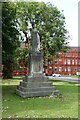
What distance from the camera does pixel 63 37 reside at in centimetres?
4716

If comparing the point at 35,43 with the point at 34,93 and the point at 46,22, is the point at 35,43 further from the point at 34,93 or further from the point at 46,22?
the point at 46,22

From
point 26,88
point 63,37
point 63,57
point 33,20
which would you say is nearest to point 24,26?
point 33,20

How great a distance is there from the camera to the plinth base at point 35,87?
17766 mm

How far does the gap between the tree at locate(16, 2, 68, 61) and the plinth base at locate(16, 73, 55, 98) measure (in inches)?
1038

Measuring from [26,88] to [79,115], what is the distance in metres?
7.30

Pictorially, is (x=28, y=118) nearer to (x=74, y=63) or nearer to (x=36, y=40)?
(x=36, y=40)

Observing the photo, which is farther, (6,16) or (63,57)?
(63,57)

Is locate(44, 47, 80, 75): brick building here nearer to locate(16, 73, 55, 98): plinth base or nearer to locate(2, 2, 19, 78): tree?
locate(2, 2, 19, 78): tree

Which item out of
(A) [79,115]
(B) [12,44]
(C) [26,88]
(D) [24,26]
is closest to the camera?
(A) [79,115]

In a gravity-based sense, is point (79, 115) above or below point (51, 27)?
below

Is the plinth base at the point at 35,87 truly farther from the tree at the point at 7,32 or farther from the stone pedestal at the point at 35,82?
the tree at the point at 7,32

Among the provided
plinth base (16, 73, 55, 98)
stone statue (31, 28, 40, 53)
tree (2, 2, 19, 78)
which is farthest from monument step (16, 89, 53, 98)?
tree (2, 2, 19, 78)

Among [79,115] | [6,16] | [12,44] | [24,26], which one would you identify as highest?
[24,26]

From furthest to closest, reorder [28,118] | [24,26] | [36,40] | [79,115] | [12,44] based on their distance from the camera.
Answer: [24,26] < [12,44] < [36,40] < [79,115] < [28,118]
